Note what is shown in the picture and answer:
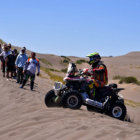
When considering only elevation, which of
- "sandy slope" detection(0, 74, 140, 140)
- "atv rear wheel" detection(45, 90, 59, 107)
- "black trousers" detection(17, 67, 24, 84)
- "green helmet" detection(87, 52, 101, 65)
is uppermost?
"green helmet" detection(87, 52, 101, 65)

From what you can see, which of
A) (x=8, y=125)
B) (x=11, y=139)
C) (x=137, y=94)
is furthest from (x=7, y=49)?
(x=137, y=94)

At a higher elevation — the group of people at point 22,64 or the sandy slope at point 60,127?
the group of people at point 22,64

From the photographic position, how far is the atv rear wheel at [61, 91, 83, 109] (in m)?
7.51

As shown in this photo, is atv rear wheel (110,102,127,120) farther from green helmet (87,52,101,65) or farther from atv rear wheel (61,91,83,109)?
green helmet (87,52,101,65)

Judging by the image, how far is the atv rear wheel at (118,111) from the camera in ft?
25.7

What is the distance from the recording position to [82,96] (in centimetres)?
775

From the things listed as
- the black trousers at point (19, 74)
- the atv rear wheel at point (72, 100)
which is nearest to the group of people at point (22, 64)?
the black trousers at point (19, 74)

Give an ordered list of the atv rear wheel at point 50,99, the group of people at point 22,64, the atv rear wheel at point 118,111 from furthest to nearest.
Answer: the group of people at point 22,64 → the atv rear wheel at point 50,99 → the atv rear wheel at point 118,111

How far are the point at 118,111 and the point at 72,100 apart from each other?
1.28m

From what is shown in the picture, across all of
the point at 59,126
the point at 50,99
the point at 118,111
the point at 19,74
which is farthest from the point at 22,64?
the point at 59,126

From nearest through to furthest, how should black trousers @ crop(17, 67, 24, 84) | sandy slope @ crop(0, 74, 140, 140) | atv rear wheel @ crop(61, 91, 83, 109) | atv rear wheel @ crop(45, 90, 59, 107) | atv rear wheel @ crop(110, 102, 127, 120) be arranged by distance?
sandy slope @ crop(0, 74, 140, 140) < atv rear wheel @ crop(61, 91, 83, 109) < atv rear wheel @ crop(110, 102, 127, 120) < atv rear wheel @ crop(45, 90, 59, 107) < black trousers @ crop(17, 67, 24, 84)

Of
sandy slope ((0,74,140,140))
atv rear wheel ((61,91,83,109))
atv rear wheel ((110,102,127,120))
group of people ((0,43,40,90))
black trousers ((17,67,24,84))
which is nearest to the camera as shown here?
sandy slope ((0,74,140,140))

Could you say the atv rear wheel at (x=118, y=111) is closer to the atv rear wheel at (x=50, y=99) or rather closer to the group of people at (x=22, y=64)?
the atv rear wheel at (x=50, y=99)

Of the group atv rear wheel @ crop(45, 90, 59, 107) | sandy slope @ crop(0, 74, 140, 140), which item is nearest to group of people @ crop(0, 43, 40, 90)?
atv rear wheel @ crop(45, 90, 59, 107)
